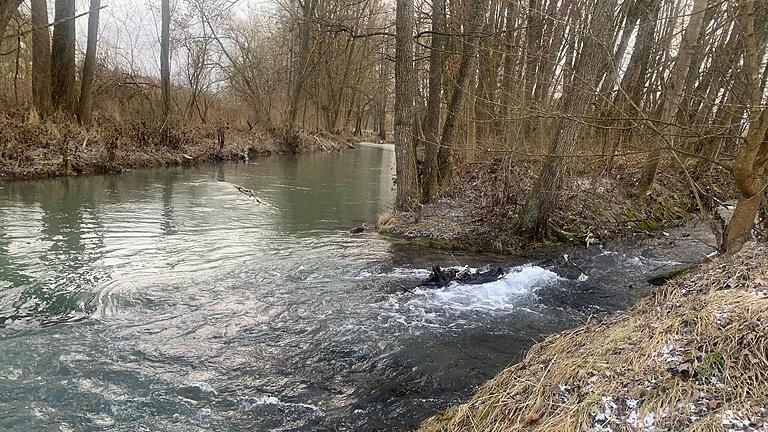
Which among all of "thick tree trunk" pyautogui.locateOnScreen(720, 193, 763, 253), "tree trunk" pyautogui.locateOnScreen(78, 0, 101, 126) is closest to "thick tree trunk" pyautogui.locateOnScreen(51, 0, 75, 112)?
"tree trunk" pyautogui.locateOnScreen(78, 0, 101, 126)

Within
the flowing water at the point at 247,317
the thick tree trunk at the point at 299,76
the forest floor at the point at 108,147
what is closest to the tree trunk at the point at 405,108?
the flowing water at the point at 247,317

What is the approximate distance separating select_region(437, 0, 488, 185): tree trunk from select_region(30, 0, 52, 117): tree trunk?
43.2 feet

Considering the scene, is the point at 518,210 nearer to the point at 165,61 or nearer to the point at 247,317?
the point at 247,317

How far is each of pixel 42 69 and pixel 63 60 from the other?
880mm

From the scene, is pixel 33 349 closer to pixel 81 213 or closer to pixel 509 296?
pixel 509 296

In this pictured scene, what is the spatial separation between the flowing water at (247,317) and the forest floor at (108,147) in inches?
141

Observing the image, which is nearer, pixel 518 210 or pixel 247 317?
pixel 247 317

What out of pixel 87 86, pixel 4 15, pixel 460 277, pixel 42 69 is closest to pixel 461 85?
pixel 460 277

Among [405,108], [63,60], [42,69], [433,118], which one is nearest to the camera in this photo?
[405,108]

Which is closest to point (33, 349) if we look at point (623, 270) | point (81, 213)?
point (81, 213)

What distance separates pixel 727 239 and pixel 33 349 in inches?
322

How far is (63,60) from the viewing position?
17.4 m

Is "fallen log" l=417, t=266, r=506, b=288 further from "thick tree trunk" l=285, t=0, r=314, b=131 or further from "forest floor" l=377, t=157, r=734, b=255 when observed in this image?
"thick tree trunk" l=285, t=0, r=314, b=131

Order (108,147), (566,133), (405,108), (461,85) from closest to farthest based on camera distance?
(566,133)
(405,108)
(461,85)
(108,147)
